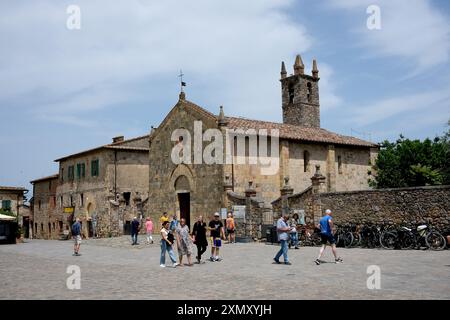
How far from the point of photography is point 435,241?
16453mm

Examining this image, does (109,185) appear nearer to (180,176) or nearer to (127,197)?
(127,197)

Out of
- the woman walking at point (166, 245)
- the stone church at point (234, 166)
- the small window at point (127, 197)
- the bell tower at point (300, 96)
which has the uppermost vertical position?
the bell tower at point (300, 96)

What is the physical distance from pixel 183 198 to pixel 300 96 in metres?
16.6

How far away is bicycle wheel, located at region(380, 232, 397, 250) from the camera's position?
686 inches

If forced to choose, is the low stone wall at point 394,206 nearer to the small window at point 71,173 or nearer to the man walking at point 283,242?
the man walking at point 283,242

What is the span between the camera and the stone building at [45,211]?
141 feet

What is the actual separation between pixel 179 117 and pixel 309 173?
9.32m

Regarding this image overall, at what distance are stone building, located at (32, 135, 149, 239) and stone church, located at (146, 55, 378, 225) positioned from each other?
139 inches

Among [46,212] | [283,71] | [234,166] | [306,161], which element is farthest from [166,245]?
[46,212]

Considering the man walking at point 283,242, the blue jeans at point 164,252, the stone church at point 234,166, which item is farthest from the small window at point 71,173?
the man walking at point 283,242

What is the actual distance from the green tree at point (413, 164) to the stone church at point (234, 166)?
229 cm
